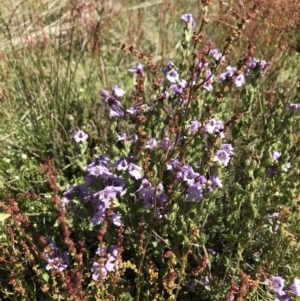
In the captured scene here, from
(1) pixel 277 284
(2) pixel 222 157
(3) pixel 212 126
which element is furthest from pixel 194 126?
(1) pixel 277 284

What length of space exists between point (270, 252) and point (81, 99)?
6.00ft

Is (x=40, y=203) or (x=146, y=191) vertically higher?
(x=146, y=191)

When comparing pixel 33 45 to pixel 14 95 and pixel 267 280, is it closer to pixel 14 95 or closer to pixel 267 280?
pixel 14 95

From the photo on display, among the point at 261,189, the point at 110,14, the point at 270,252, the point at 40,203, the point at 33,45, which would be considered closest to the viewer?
the point at 270,252

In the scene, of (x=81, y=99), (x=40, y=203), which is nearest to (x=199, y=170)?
(x=40, y=203)

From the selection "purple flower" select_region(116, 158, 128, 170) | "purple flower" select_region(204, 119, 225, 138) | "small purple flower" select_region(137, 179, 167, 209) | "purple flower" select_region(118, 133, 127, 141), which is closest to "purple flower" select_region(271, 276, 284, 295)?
"small purple flower" select_region(137, 179, 167, 209)

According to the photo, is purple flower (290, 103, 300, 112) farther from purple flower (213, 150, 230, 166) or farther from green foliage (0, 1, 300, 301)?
purple flower (213, 150, 230, 166)

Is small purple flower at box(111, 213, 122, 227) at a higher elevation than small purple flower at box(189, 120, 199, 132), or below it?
below

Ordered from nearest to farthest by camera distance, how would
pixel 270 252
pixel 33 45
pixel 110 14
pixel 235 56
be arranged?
pixel 270 252, pixel 33 45, pixel 235 56, pixel 110 14

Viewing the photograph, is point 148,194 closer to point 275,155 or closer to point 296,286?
point 275,155

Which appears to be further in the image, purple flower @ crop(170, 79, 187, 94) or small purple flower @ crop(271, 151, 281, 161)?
purple flower @ crop(170, 79, 187, 94)

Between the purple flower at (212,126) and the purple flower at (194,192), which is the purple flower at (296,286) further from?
the purple flower at (212,126)

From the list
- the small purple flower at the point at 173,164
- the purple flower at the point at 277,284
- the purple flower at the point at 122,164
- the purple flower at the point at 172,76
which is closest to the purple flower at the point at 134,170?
the purple flower at the point at 122,164

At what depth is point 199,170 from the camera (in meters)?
2.23
